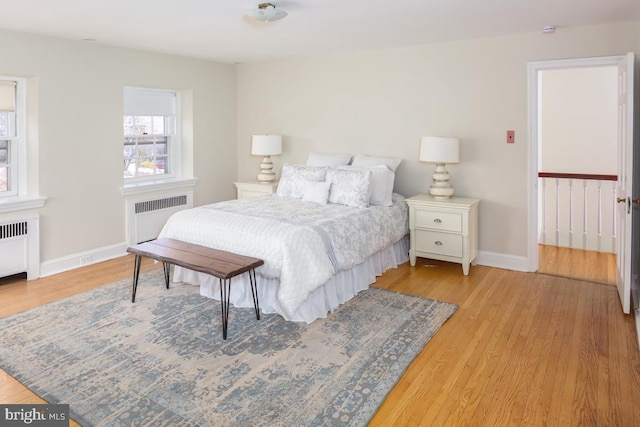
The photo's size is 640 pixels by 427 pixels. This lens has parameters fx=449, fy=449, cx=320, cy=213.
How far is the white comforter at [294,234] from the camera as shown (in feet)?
10.6

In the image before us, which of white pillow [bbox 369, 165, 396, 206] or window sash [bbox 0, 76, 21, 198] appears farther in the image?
white pillow [bbox 369, 165, 396, 206]

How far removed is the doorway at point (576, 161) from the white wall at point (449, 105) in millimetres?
935

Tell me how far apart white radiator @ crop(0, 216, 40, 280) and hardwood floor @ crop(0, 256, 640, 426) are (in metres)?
0.15

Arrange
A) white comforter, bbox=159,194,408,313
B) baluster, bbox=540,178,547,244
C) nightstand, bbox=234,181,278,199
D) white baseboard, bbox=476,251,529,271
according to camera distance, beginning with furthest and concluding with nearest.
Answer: nightstand, bbox=234,181,278,199
baluster, bbox=540,178,547,244
white baseboard, bbox=476,251,529,271
white comforter, bbox=159,194,408,313

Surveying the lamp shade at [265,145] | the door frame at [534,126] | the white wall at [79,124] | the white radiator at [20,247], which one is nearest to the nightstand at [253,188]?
the lamp shade at [265,145]

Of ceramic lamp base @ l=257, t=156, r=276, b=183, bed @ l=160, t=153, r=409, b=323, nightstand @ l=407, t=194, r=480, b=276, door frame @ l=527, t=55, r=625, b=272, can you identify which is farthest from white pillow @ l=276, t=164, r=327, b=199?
door frame @ l=527, t=55, r=625, b=272

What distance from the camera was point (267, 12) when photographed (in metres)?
3.13

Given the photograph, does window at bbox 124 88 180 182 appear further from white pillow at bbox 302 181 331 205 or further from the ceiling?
white pillow at bbox 302 181 331 205

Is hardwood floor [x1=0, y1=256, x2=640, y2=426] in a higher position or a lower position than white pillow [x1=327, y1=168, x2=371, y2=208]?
lower

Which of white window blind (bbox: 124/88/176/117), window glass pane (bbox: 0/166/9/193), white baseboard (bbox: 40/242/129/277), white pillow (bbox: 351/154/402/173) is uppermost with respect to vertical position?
white window blind (bbox: 124/88/176/117)

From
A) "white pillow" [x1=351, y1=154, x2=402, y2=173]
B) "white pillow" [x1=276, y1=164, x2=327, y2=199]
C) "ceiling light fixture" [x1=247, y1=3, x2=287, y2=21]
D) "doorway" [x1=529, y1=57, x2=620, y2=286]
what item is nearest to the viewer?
"ceiling light fixture" [x1=247, y1=3, x2=287, y2=21]

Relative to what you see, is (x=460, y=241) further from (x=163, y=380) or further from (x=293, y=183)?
(x=163, y=380)

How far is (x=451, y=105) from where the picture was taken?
4.64 metres

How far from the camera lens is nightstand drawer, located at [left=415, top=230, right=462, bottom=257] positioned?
14.3 feet
